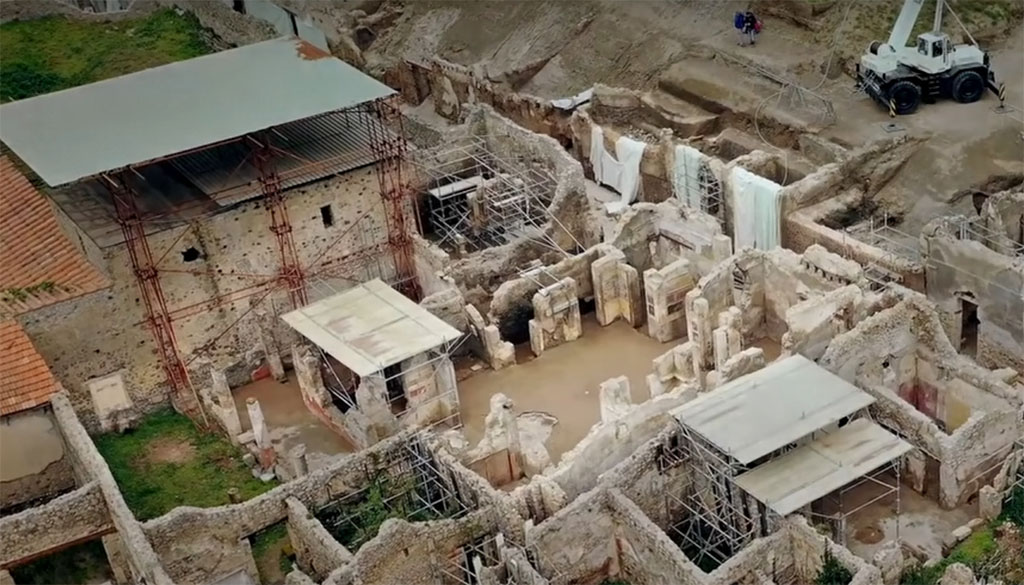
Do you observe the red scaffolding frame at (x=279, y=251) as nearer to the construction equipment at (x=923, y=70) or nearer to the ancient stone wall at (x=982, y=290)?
the ancient stone wall at (x=982, y=290)

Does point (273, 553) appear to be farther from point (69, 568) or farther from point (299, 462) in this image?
point (69, 568)

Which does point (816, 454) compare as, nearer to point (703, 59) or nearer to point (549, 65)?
point (703, 59)

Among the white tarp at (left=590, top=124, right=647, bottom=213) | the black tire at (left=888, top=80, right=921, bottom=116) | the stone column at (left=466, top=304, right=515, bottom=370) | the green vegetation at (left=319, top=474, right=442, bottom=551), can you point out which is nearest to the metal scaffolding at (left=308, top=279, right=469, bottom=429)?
the stone column at (left=466, top=304, right=515, bottom=370)

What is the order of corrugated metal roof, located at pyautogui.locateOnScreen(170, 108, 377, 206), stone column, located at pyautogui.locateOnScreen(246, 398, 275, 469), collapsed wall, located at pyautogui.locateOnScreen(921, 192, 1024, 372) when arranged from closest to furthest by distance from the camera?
collapsed wall, located at pyautogui.locateOnScreen(921, 192, 1024, 372) → stone column, located at pyautogui.locateOnScreen(246, 398, 275, 469) → corrugated metal roof, located at pyautogui.locateOnScreen(170, 108, 377, 206)

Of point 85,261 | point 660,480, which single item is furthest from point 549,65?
point 660,480

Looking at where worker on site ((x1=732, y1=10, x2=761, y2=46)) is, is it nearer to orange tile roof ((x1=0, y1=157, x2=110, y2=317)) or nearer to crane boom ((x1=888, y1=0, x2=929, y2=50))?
crane boom ((x1=888, y1=0, x2=929, y2=50))

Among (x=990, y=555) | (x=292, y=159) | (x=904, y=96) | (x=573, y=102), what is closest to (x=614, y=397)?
(x=990, y=555)

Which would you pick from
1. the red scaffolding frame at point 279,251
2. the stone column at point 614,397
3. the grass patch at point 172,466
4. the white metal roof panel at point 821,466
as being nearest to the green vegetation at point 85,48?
the red scaffolding frame at point 279,251
